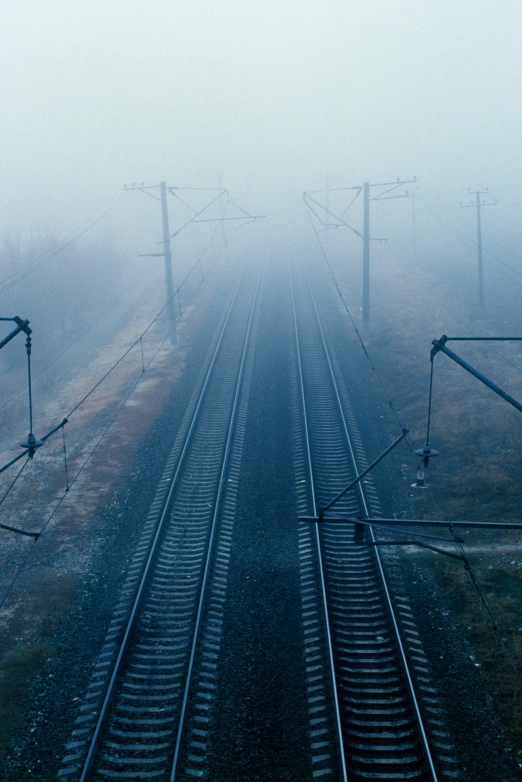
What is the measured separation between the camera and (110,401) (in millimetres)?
22141

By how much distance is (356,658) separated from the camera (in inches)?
364

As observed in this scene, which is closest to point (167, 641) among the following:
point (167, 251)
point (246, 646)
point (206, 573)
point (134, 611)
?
point (134, 611)

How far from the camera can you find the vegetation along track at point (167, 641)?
25.0ft

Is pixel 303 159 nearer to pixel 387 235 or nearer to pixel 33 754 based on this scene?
pixel 387 235

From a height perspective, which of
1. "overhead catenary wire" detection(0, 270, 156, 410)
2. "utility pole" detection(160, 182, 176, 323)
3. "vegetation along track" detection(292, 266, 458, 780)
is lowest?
"vegetation along track" detection(292, 266, 458, 780)

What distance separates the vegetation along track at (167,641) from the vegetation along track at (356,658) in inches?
63.2

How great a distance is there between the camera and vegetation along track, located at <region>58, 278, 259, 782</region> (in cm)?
763

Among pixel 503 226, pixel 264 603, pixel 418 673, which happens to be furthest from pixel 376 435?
pixel 503 226

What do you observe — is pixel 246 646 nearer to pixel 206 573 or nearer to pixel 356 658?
pixel 356 658

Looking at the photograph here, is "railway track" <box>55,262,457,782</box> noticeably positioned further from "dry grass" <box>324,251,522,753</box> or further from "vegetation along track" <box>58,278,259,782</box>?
"dry grass" <box>324,251,522,753</box>

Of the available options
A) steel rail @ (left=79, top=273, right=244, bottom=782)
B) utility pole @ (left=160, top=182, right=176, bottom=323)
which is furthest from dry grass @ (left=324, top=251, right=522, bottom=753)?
utility pole @ (left=160, top=182, right=176, bottom=323)

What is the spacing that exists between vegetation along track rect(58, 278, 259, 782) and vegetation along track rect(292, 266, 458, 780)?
1606mm

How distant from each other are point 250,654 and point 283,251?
5275cm

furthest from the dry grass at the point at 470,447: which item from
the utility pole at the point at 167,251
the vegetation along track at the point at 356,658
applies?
the utility pole at the point at 167,251
